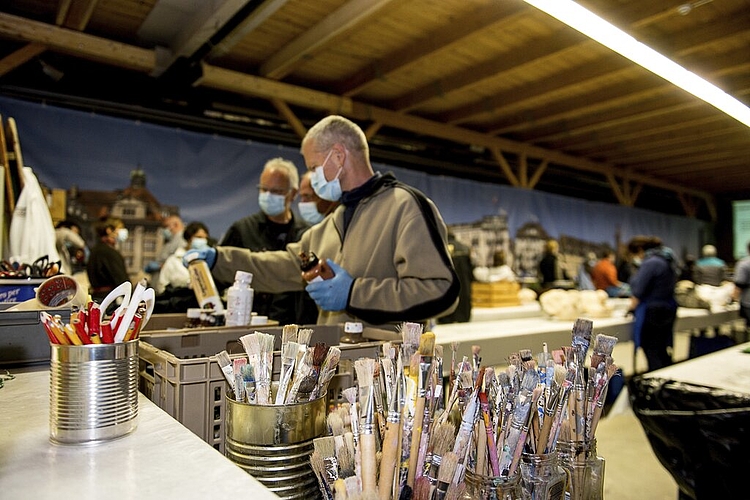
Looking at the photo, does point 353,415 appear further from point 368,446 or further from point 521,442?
point 521,442

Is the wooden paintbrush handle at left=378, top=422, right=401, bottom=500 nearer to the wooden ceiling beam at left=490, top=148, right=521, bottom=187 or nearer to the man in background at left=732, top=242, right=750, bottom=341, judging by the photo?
the man in background at left=732, top=242, right=750, bottom=341

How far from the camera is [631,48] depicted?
189 cm

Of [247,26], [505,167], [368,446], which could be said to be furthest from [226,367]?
[505,167]

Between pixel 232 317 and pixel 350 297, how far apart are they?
1.39 feet

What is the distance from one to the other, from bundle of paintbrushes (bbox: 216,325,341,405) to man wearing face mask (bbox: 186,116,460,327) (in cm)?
89

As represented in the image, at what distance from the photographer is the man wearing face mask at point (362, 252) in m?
1.82

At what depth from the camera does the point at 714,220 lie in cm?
1308

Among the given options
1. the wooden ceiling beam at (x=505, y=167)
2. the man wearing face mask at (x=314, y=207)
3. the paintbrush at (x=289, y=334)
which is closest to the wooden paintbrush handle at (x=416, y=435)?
the paintbrush at (x=289, y=334)

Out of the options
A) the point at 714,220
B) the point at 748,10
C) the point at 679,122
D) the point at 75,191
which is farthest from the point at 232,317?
the point at 714,220

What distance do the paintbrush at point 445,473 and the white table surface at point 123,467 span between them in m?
0.24

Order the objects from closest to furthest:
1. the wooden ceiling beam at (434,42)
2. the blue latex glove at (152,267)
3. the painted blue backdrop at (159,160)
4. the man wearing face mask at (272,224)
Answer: the man wearing face mask at (272,224)
the wooden ceiling beam at (434,42)
the painted blue backdrop at (159,160)
the blue latex glove at (152,267)

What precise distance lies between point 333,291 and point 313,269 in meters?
0.11

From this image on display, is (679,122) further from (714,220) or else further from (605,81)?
(714,220)

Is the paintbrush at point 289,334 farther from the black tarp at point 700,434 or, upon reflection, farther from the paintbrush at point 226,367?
the black tarp at point 700,434
